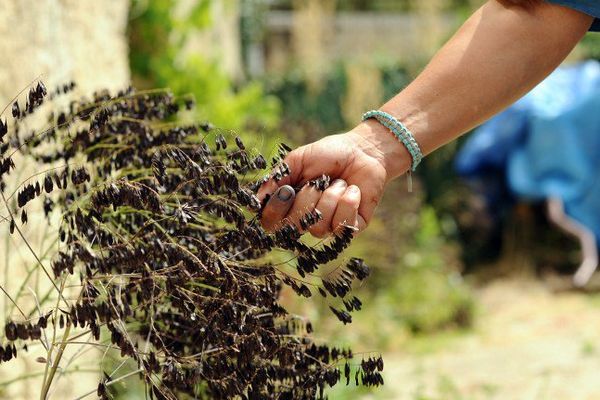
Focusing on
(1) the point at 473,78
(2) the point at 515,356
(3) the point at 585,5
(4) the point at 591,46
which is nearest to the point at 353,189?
(1) the point at 473,78

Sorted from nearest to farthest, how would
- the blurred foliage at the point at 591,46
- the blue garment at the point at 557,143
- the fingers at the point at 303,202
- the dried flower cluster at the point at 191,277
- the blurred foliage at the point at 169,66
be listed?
the dried flower cluster at the point at 191,277, the fingers at the point at 303,202, the blurred foliage at the point at 169,66, the blue garment at the point at 557,143, the blurred foliage at the point at 591,46

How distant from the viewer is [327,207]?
6.24 ft

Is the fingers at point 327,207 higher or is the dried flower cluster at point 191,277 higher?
the fingers at point 327,207

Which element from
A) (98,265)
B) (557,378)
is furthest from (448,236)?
(98,265)

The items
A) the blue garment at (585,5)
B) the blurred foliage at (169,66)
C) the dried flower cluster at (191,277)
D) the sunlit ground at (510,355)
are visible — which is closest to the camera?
the dried flower cluster at (191,277)

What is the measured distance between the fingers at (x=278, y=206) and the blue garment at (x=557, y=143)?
23.4ft

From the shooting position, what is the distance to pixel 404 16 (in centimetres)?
2572

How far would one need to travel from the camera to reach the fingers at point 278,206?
1.89 meters

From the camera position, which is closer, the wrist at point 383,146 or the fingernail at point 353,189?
the fingernail at point 353,189

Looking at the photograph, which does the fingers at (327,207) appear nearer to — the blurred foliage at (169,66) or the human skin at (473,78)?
the human skin at (473,78)

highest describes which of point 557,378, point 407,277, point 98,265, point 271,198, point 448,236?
point 448,236

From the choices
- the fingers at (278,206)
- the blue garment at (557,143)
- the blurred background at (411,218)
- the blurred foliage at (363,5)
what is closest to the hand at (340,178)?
the fingers at (278,206)

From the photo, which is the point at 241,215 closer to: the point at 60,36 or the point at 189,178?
the point at 189,178

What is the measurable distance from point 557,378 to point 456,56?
368cm
